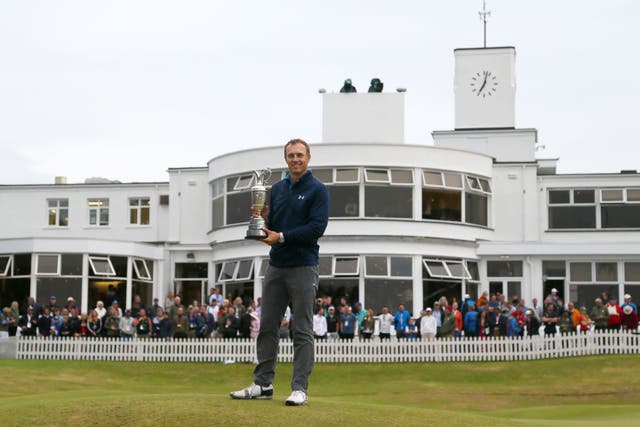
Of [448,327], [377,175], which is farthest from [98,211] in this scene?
[448,327]

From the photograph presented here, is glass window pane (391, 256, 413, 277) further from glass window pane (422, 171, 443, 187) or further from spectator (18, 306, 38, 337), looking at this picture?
spectator (18, 306, 38, 337)

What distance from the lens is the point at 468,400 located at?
79.0ft

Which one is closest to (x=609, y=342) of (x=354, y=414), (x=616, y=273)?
(x=616, y=273)

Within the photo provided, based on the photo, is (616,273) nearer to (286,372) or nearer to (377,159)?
(377,159)

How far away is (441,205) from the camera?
133 ft

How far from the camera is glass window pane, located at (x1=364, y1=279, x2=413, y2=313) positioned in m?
38.3

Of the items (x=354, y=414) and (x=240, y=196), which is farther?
(x=240, y=196)

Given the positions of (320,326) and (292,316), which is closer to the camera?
(292,316)

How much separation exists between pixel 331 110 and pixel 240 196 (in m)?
6.25

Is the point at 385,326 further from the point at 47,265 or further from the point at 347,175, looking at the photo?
the point at 47,265

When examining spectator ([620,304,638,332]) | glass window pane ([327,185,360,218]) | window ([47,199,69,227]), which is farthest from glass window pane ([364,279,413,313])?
window ([47,199,69,227])

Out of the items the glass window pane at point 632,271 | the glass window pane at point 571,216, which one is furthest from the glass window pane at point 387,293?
the glass window pane at point 632,271

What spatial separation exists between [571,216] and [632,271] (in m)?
3.53

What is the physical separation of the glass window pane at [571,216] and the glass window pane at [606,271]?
2.16 metres
